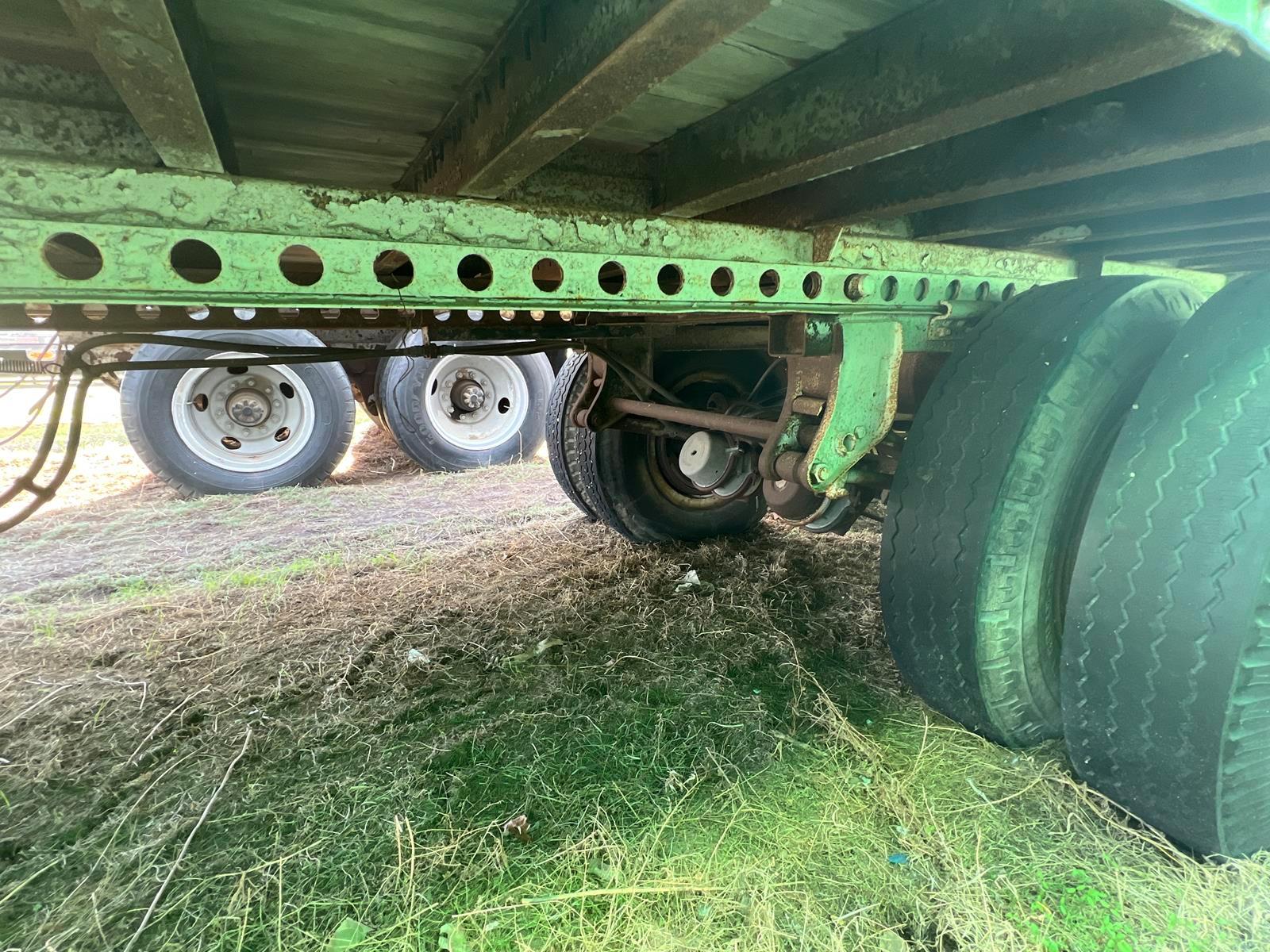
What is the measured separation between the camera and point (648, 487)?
3.67 metres

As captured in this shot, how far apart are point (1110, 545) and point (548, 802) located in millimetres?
1512

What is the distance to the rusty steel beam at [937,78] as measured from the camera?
936 millimetres

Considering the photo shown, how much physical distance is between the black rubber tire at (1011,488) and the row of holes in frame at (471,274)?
0.93 feet

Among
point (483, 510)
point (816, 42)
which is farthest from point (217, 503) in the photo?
point (816, 42)

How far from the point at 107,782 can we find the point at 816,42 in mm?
2593

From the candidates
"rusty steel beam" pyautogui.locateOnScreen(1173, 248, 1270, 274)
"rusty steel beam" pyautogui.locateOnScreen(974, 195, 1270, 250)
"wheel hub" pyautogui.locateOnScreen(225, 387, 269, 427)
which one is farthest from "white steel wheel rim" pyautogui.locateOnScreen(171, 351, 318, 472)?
"rusty steel beam" pyautogui.locateOnScreen(1173, 248, 1270, 274)

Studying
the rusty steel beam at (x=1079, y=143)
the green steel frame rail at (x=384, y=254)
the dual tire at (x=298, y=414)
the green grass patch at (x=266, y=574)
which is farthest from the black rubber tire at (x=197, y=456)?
the rusty steel beam at (x=1079, y=143)

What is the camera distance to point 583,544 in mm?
3963

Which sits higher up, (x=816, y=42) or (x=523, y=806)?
(x=816, y=42)

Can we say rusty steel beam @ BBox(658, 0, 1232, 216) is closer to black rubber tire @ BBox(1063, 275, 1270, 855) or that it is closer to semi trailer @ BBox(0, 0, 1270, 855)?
semi trailer @ BBox(0, 0, 1270, 855)

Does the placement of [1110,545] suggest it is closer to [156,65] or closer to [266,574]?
[156,65]

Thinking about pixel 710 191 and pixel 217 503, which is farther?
pixel 217 503

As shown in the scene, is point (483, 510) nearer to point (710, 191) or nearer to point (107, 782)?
point (107, 782)

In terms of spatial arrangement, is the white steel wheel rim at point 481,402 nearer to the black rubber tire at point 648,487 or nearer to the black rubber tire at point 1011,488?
the black rubber tire at point 648,487
